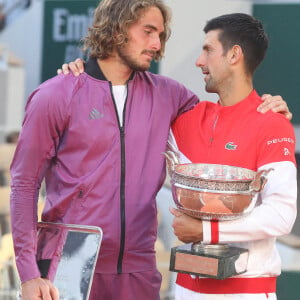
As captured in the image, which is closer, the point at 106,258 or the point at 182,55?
the point at 106,258

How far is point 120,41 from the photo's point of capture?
2.96m

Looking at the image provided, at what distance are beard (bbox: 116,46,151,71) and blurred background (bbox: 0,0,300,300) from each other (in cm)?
102

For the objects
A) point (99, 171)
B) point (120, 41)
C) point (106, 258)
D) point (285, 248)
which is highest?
point (120, 41)

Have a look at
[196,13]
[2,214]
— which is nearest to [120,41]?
[2,214]

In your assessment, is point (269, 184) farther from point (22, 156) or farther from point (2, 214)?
point (2, 214)

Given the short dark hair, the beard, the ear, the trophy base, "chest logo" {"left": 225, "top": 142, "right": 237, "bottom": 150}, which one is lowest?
the trophy base

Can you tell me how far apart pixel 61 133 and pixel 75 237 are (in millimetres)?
349

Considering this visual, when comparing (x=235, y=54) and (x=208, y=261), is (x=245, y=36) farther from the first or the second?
(x=208, y=261)

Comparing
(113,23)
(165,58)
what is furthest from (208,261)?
(165,58)

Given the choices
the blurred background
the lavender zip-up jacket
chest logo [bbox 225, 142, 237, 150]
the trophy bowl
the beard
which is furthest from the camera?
the blurred background

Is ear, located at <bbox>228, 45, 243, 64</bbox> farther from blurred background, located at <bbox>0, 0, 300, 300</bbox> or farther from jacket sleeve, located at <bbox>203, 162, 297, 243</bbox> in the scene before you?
blurred background, located at <bbox>0, 0, 300, 300</bbox>

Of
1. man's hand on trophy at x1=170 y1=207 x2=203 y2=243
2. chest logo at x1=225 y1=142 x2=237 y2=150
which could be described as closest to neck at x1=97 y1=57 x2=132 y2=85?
chest logo at x1=225 y1=142 x2=237 y2=150

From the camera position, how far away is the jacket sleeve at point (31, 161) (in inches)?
112

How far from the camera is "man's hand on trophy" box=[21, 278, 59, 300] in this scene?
2.79 meters
